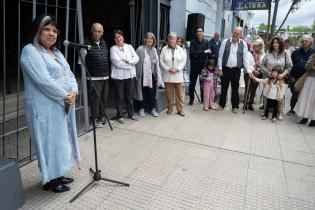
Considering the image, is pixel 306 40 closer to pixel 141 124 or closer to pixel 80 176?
pixel 141 124

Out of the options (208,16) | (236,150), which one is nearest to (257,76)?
(236,150)

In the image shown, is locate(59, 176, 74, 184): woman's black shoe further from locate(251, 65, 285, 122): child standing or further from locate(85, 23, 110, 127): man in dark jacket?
locate(251, 65, 285, 122): child standing

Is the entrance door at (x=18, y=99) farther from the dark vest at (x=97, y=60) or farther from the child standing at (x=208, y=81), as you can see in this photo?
the child standing at (x=208, y=81)

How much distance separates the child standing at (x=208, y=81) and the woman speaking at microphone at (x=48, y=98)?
4260 millimetres

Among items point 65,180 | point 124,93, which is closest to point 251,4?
point 124,93

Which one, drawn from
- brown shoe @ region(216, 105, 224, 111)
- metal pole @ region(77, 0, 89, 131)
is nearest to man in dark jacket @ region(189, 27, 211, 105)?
brown shoe @ region(216, 105, 224, 111)

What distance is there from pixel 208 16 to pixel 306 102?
606cm

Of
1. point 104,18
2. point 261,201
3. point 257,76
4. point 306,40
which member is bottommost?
point 261,201

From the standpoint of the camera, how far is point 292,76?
6.45 m

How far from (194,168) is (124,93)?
2435mm

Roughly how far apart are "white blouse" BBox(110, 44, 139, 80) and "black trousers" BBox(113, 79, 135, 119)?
0.43 feet

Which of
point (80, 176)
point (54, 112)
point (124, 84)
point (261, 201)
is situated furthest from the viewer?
point (124, 84)

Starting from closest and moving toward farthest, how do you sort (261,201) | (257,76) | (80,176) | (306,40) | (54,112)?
(54,112), (261,201), (80,176), (306,40), (257,76)

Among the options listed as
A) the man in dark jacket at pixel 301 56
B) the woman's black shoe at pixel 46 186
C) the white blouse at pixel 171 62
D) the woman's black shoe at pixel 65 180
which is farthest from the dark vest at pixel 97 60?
the man in dark jacket at pixel 301 56
